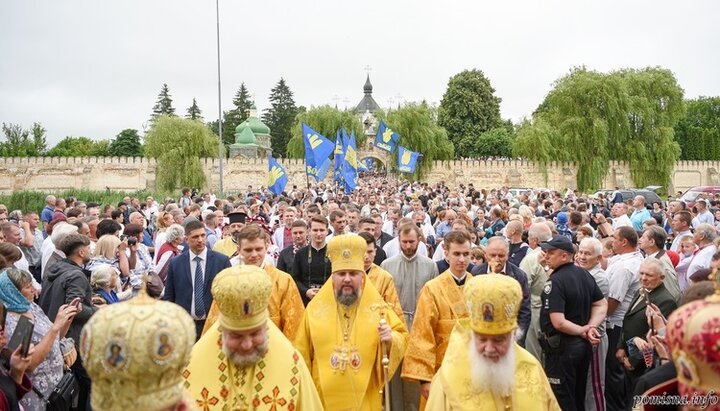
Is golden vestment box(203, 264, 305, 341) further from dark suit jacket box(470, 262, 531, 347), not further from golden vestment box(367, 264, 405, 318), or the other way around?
dark suit jacket box(470, 262, 531, 347)

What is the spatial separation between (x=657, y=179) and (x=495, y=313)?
168ft

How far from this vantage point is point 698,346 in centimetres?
227

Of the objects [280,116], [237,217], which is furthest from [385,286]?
[280,116]

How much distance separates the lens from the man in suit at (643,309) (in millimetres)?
6031

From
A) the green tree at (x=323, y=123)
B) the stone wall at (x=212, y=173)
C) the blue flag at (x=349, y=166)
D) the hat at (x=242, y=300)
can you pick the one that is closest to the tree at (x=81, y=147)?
the stone wall at (x=212, y=173)

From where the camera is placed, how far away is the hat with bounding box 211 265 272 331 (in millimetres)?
3785

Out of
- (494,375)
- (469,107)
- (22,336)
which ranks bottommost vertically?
(494,375)

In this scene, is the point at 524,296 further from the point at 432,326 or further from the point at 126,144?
the point at 126,144

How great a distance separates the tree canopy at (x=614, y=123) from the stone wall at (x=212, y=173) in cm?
478

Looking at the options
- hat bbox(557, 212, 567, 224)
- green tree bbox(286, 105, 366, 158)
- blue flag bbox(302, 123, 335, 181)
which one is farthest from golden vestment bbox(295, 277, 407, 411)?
green tree bbox(286, 105, 366, 158)

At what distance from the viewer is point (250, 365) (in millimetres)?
4000

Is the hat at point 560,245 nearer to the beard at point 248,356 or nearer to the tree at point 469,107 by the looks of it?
the beard at point 248,356

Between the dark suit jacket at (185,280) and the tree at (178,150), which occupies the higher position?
the tree at (178,150)

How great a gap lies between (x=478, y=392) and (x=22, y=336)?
3.05m
